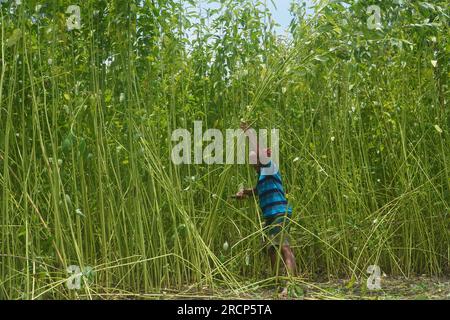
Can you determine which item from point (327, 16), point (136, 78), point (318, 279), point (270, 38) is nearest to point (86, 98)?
point (136, 78)

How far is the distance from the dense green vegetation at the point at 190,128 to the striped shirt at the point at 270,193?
0.14 metres

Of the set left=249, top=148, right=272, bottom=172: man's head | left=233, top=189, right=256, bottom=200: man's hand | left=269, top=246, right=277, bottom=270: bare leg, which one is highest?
left=249, top=148, right=272, bottom=172: man's head

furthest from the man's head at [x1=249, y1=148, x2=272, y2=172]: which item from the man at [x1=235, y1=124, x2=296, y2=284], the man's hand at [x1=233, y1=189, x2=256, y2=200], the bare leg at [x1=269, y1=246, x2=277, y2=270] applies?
the bare leg at [x1=269, y1=246, x2=277, y2=270]

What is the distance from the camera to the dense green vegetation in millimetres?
2992

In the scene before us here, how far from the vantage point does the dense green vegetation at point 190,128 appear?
299cm

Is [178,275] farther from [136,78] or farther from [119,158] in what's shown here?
[136,78]

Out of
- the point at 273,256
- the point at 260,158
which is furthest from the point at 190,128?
the point at 273,256

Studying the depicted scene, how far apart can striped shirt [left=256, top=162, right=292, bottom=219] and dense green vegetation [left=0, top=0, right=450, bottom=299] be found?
5.5 inches

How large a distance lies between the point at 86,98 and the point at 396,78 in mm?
2303

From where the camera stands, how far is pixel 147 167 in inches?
132

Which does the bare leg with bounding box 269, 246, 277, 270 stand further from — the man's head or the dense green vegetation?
the man's head

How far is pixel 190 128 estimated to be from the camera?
163 inches

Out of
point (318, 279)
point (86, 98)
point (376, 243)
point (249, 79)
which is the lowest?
point (318, 279)
